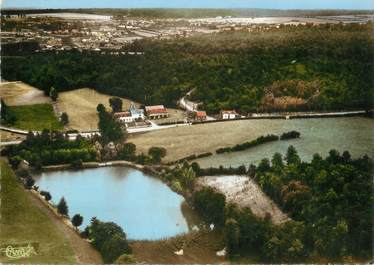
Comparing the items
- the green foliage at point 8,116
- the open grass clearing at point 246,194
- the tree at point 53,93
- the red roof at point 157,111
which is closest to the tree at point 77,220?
the open grass clearing at point 246,194

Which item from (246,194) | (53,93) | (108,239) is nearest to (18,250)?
(108,239)

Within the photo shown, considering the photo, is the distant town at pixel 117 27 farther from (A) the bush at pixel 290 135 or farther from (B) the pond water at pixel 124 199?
(B) the pond water at pixel 124 199

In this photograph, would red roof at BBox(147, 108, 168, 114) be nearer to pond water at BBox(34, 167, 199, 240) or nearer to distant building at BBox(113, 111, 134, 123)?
distant building at BBox(113, 111, 134, 123)

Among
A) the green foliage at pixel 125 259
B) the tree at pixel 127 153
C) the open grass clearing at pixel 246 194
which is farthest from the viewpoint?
the tree at pixel 127 153

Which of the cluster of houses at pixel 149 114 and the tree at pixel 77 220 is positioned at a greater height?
the cluster of houses at pixel 149 114

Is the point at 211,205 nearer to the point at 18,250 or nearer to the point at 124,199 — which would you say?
the point at 124,199

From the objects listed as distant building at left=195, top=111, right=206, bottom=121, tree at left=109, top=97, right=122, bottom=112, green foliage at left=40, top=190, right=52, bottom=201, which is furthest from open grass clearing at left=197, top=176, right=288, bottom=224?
green foliage at left=40, top=190, right=52, bottom=201
